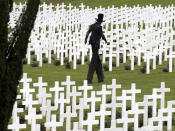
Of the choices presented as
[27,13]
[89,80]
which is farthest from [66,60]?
[27,13]

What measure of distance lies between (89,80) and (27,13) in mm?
8701

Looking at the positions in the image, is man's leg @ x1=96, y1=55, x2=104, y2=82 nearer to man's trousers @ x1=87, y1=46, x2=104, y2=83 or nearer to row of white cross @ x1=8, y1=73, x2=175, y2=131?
man's trousers @ x1=87, y1=46, x2=104, y2=83

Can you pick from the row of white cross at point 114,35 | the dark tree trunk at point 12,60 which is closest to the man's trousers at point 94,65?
the row of white cross at point 114,35

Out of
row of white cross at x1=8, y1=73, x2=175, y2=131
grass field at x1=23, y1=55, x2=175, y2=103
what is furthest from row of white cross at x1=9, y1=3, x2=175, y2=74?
row of white cross at x1=8, y1=73, x2=175, y2=131

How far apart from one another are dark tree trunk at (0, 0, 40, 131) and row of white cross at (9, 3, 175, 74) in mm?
11077

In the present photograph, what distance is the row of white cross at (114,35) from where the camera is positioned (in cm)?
2231

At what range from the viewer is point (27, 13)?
10.1m

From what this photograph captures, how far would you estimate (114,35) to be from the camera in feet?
79.9

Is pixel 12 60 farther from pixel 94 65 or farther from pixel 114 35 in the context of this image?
pixel 114 35

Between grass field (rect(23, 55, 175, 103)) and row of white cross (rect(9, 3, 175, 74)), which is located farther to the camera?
row of white cross (rect(9, 3, 175, 74))

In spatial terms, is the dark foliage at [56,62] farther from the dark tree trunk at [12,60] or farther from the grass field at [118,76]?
the dark tree trunk at [12,60]

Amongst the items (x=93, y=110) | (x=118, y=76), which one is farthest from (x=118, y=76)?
(x=93, y=110)

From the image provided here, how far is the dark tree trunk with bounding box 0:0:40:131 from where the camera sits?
9802mm

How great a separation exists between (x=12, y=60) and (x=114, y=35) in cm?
1454
